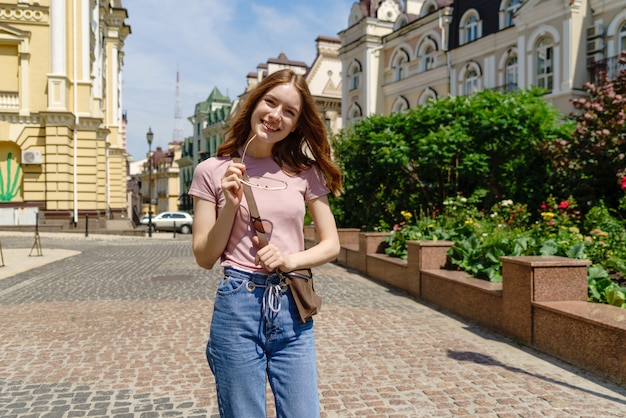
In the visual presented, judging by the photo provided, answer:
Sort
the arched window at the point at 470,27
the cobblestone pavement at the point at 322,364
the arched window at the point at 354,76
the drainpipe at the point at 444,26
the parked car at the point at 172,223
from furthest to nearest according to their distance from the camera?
1. the arched window at the point at 354,76
2. the parked car at the point at 172,223
3. the drainpipe at the point at 444,26
4. the arched window at the point at 470,27
5. the cobblestone pavement at the point at 322,364

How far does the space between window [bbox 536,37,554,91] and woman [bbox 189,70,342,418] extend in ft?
75.9

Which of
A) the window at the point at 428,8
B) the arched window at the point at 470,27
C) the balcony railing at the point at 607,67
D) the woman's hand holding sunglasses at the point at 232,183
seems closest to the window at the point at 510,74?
the arched window at the point at 470,27

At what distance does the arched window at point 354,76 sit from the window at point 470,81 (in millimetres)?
9368

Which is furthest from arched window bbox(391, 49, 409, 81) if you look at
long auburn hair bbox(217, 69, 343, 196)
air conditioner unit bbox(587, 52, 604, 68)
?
long auburn hair bbox(217, 69, 343, 196)

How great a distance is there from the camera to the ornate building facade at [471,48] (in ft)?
71.5

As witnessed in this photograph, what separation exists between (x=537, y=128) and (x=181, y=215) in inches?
1034

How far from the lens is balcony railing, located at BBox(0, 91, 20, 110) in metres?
25.9

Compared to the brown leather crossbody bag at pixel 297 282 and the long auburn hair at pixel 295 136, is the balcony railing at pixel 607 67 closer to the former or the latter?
the long auburn hair at pixel 295 136

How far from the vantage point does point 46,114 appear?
25672 millimetres

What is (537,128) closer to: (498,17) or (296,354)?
(296,354)

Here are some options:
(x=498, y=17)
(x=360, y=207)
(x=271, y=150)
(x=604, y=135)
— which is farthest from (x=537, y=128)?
(x=498, y=17)

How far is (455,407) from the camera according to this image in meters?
4.27

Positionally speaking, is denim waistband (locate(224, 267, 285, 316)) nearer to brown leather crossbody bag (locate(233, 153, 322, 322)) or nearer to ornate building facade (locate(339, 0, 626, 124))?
brown leather crossbody bag (locate(233, 153, 322, 322))

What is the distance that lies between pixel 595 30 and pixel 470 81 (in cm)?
822
